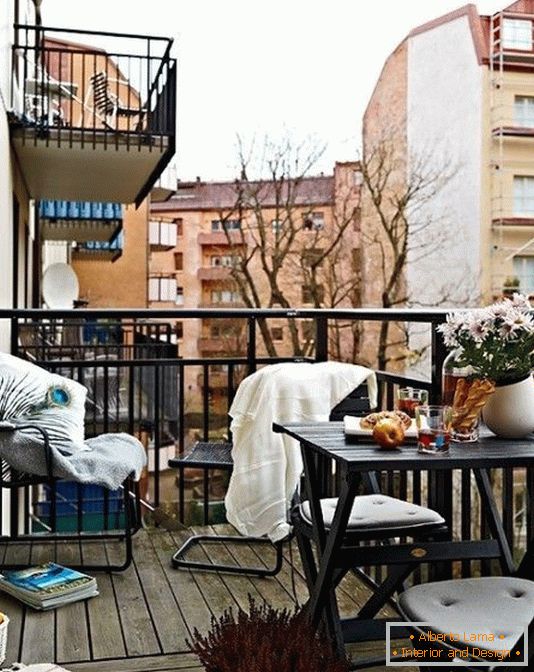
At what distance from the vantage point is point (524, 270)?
15.0m

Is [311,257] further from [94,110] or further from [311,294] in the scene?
[94,110]

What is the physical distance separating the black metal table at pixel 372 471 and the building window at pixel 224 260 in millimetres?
12216

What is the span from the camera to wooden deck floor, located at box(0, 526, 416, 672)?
2.31 metres

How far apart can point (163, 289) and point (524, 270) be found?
22.1ft

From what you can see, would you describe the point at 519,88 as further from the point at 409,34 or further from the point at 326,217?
the point at 326,217

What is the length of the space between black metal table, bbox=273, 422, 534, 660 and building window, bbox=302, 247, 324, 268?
39.2 ft

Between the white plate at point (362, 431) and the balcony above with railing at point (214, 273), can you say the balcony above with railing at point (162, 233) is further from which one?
the white plate at point (362, 431)

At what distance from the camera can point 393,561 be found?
206 cm

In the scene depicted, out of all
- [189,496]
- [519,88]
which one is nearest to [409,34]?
[519,88]

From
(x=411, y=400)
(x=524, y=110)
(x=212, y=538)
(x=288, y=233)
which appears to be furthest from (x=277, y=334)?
(x=411, y=400)

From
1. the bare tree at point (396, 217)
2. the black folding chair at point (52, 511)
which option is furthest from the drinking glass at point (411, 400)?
the bare tree at point (396, 217)

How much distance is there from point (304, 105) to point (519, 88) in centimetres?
404

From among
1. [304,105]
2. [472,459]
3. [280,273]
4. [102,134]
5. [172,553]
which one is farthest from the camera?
[304,105]

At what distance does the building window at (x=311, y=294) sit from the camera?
46.1ft
